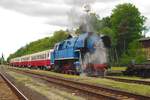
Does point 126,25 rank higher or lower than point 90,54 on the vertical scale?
higher

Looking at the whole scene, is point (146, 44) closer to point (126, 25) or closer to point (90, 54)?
point (126, 25)

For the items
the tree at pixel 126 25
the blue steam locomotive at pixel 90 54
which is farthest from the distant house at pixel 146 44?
the blue steam locomotive at pixel 90 54

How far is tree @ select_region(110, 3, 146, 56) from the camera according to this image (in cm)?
9112

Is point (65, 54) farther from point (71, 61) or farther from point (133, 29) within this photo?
point (133, 29)

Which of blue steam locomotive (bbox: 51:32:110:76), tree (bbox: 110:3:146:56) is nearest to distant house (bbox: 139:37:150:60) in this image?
tree (bbox: 110:3:146:56)

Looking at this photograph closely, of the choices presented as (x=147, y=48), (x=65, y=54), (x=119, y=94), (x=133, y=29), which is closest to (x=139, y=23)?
(x=133, y=29)

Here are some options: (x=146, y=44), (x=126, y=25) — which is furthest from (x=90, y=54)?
(x=126, y=25)

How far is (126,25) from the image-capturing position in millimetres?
91562

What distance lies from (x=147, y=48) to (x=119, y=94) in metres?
59.8

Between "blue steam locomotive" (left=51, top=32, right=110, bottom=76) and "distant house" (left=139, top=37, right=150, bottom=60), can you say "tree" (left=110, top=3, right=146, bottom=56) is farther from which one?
"blue steam locomotive" (left=51, top=32, right=110, bottom=76)

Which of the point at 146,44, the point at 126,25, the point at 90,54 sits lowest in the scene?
the point at 90,54

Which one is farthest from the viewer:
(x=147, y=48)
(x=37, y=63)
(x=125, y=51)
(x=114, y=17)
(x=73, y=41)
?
(x=114, y=17)

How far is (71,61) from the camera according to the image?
34.9 metres

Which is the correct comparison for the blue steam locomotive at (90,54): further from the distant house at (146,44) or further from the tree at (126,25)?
the tree at (126,25)
